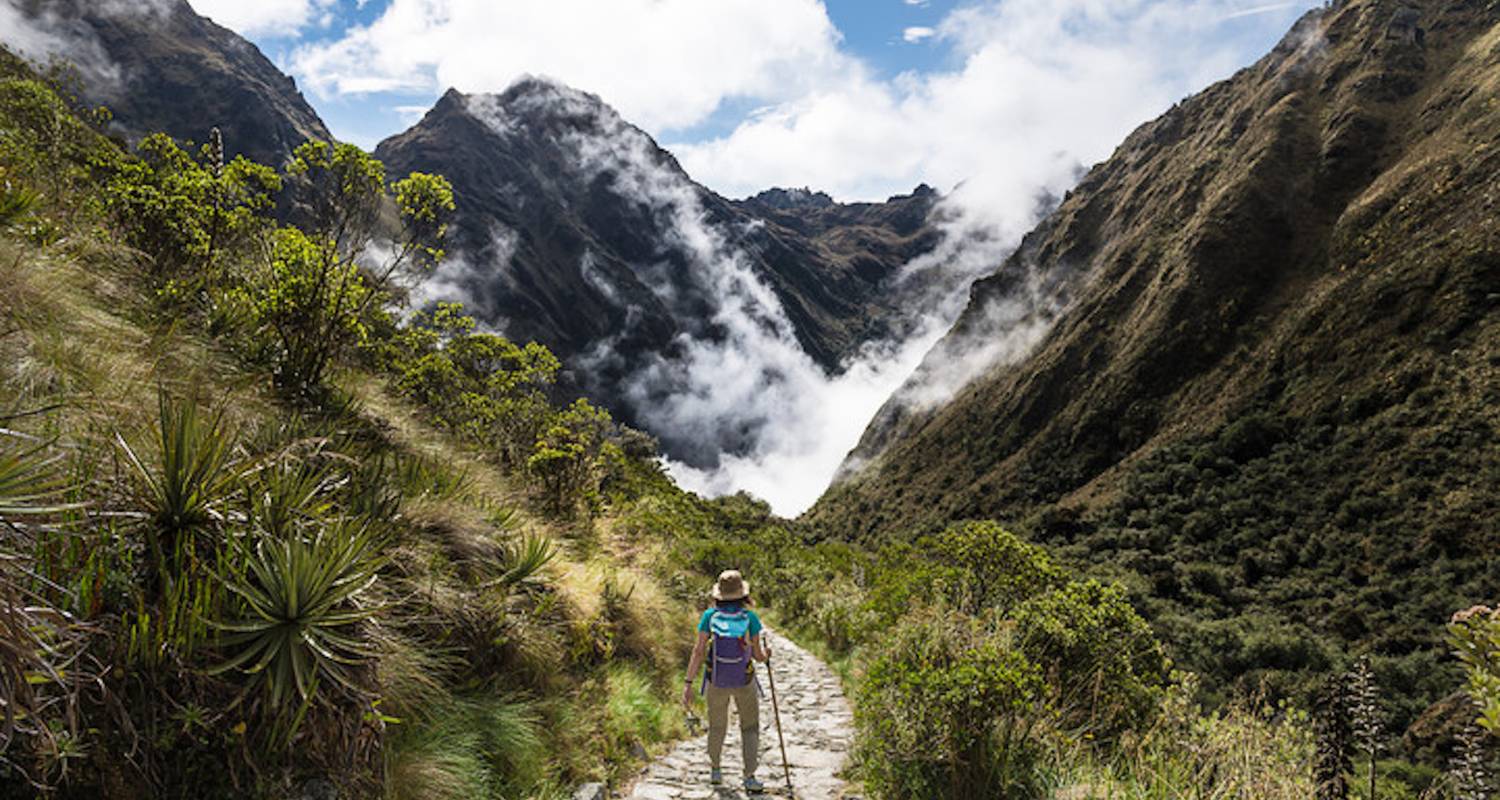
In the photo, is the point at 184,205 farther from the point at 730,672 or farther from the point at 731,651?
the point at 730,672

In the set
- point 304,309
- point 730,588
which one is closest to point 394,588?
point 730,588

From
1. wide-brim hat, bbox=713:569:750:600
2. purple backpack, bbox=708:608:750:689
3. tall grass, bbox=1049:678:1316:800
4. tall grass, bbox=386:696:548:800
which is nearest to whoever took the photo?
tall grass, bbox=386:696:548:800

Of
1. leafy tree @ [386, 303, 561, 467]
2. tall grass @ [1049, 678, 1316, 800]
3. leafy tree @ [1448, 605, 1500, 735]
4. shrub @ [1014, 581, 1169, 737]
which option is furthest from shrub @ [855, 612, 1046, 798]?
leafy tree @ [386, 303, 561, 467]

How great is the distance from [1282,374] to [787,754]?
308ft

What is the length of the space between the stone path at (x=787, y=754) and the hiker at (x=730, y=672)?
0.26 metres

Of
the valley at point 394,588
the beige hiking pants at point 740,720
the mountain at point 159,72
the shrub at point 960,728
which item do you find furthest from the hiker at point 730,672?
the mountain at point 159,72

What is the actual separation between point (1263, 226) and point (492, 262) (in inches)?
6811

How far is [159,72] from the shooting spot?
5748 inches

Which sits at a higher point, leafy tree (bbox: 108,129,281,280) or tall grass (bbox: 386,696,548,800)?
leafy tree (bbox: 108,129,281,280)

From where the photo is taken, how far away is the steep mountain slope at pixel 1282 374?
5275 centimetres

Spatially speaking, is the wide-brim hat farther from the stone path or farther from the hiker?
the stone path

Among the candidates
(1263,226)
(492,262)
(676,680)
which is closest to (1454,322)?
(1263,226)

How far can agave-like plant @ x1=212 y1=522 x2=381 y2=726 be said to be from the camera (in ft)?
9.80

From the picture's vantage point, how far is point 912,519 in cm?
11550
